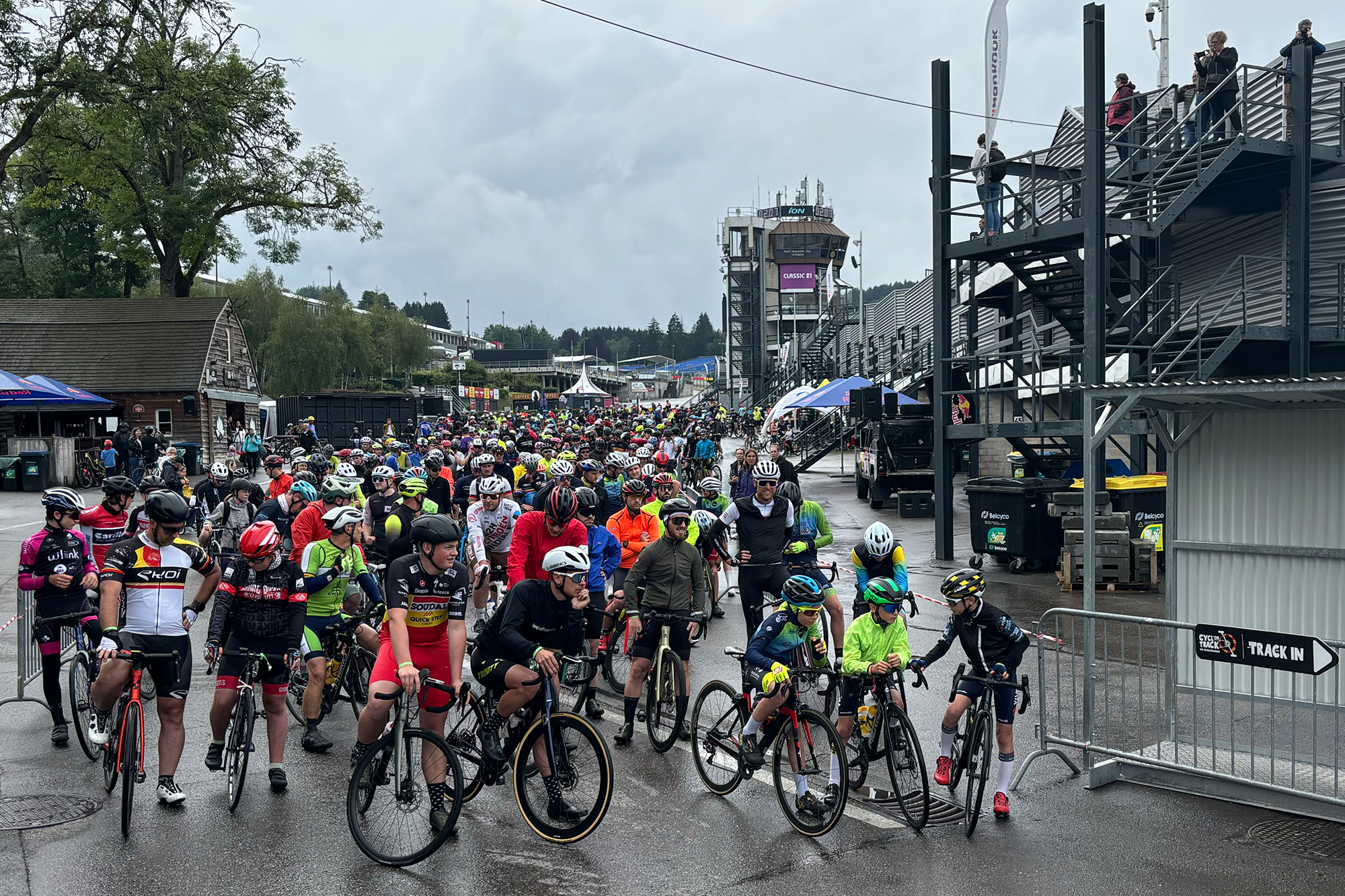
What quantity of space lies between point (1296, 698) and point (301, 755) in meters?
6.98

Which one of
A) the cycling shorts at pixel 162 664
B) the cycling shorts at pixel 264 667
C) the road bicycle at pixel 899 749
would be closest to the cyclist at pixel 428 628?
the cycling shorts at pixel 264 667

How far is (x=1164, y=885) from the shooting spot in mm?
5730

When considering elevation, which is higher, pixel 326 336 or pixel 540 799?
pixel 326 336

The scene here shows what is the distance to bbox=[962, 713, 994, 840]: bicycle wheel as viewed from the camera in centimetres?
654

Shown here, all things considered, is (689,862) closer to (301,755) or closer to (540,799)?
(540,799)

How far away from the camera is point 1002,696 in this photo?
6.82 metres

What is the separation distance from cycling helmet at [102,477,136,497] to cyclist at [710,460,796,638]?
5.12 m

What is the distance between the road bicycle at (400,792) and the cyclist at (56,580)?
131 inches

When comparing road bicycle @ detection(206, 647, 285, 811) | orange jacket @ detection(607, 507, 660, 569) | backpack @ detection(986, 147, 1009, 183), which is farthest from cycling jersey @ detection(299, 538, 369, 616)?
backpack @ detection(986, 147, 1009, 183)

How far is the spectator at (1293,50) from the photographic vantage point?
16.6 m

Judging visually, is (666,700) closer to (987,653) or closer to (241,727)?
(987,653)

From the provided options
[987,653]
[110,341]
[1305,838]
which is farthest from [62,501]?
[110,341]

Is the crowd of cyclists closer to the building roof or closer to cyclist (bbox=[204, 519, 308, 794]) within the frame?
cyclist (bbox=[204, 519, 308, 794])

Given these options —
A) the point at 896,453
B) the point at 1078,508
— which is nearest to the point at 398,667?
the point at 1078,508
